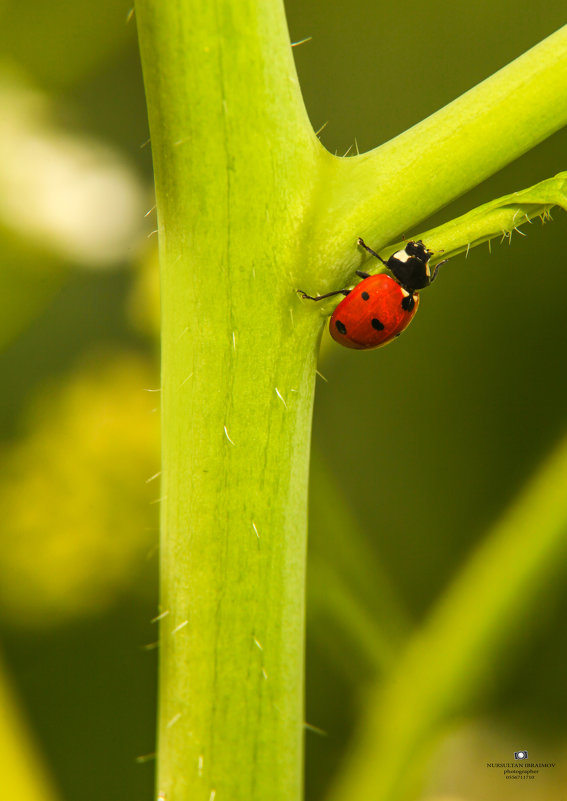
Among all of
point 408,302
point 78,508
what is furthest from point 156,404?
point 408,302

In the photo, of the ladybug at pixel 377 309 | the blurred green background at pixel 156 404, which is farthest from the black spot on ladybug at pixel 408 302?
the blurred green background at pixel 156 404

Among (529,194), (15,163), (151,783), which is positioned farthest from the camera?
(15,163)

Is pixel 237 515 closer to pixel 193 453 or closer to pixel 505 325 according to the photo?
pixel 193 453

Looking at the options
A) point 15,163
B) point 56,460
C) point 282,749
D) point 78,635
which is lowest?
point 282,749

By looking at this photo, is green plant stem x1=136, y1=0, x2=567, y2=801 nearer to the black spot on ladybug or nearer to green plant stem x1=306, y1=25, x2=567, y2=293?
green plant stem x1=306, y1=25, x2=567, y2=293

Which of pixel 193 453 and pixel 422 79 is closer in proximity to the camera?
pixel 193 453

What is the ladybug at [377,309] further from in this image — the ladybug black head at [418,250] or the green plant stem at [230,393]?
the green plant stem at [230,393]

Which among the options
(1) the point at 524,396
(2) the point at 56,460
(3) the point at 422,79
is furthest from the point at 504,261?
(2) the point at 56,460
